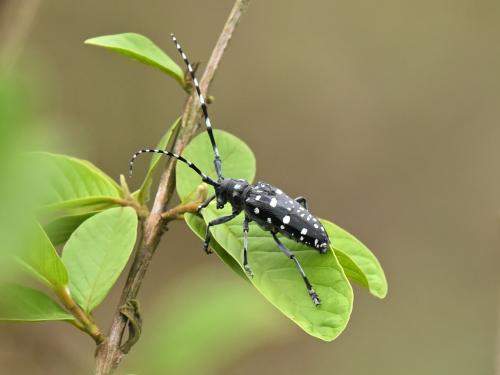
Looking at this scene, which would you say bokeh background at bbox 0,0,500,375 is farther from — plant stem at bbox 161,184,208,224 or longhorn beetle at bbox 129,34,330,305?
plant stem at bbox 161,184,208,224

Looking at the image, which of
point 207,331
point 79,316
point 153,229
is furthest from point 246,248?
point 207,331

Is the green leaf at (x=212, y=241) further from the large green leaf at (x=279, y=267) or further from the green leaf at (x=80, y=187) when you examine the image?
the green leaf at (x=80, y=187)

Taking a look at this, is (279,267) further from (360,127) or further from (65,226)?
(360,127)

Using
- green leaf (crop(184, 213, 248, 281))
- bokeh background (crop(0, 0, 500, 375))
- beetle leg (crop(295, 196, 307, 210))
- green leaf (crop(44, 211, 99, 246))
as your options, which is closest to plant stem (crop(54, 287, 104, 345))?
green leaf (crop(44, 211, 99, 246))

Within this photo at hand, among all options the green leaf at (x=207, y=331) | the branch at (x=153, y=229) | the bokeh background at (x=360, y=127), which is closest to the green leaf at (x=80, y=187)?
the branch at (x=153, y=229)

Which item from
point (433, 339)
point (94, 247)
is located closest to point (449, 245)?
point (433, 339)

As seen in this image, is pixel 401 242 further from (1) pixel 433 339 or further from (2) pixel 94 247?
(2) pixel 94 247
